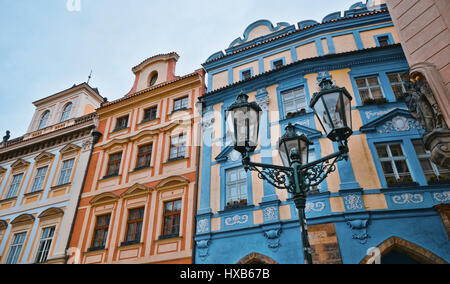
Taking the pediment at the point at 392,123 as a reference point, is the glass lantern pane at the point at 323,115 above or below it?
below

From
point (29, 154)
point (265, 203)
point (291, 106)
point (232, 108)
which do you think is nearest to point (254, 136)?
point (232, 108)

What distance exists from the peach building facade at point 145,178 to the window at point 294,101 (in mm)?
4503

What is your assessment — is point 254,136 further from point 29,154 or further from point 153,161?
point 29,154

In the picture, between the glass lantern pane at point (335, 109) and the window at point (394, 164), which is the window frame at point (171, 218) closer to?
the window at point (394, 164)

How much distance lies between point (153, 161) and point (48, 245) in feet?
21.9

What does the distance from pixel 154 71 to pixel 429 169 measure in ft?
50.0

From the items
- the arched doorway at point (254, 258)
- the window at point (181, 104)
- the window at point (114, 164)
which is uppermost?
the window at point (181, 104)

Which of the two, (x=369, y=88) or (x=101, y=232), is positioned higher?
(x=369, y=88)

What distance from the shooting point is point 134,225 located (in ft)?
43.3

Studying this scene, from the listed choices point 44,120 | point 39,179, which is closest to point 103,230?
point 39,179

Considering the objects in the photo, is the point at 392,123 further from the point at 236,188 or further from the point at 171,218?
the point at 171,218

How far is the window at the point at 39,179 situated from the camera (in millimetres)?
17194

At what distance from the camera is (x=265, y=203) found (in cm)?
1082

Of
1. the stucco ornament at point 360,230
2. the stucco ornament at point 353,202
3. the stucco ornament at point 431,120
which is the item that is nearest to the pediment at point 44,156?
the stucco ornament at point 353,202
